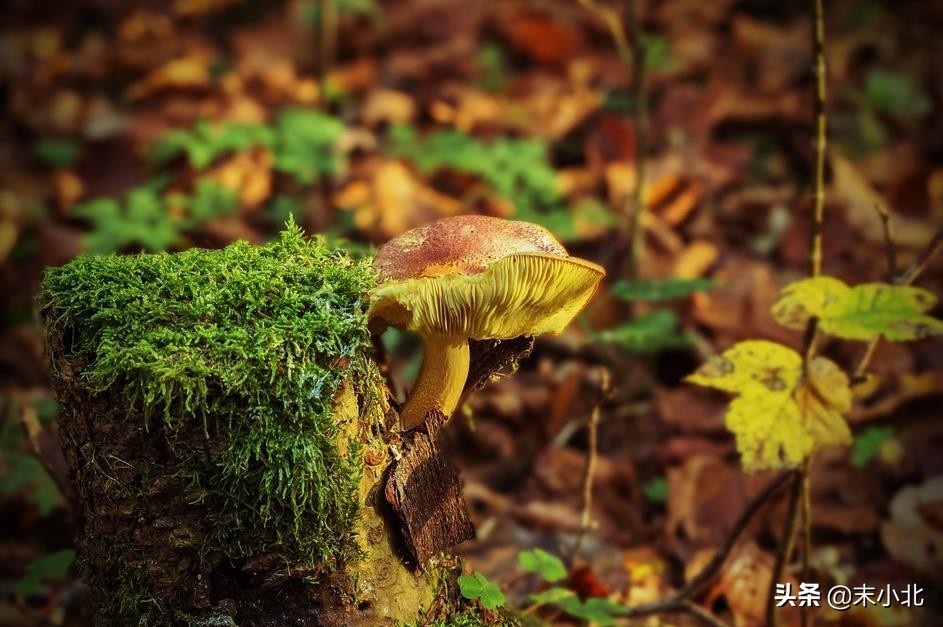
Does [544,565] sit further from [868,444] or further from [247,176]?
[247,176]

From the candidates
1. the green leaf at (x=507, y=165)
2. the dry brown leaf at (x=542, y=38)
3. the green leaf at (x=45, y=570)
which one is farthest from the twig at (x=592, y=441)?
the dry brown leaf at (x=542, y=38)

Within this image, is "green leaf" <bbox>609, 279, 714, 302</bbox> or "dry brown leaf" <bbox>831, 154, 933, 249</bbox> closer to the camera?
"green leaf" <bbox>609, 279, 714, 302</bbox>

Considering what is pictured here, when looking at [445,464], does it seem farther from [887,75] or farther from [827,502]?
[887,75]

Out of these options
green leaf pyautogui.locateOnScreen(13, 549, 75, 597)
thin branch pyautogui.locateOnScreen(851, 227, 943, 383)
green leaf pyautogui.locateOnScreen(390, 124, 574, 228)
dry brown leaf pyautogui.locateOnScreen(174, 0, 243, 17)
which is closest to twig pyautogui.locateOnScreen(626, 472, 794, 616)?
thin branch pyautogui.locateOnScreen(851, 227, 943, 383)

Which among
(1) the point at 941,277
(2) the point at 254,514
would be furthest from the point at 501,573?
(1) the point at 941,277

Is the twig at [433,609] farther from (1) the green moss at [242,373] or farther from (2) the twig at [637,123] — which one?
(2) the twig at [637,123]

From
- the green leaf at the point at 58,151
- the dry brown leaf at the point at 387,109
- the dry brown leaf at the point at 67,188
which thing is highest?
the dry brown leaf at the point at 387,109

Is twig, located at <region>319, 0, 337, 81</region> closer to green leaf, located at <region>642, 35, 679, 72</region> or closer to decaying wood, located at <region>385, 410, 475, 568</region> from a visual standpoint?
green leaf, located at <region>642, 35, 679, 72</region>
